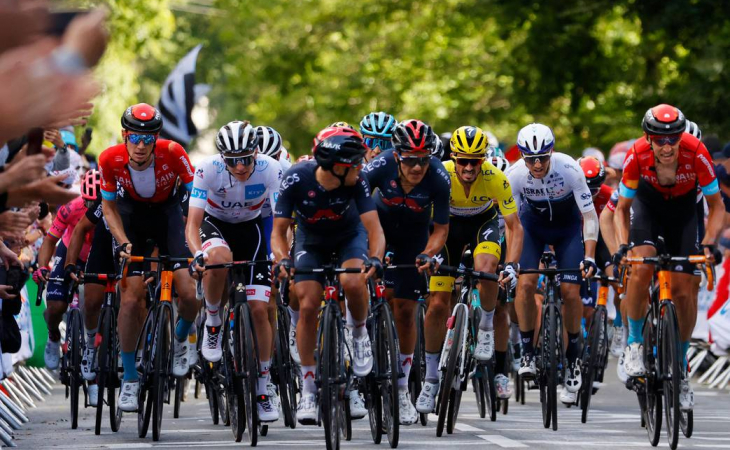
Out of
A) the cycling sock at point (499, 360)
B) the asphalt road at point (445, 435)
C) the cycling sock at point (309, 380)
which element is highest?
the cycling sock at point (499, 360)

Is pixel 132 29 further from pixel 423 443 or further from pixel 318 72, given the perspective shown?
pixel 423 443

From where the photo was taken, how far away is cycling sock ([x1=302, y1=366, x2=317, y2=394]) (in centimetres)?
929

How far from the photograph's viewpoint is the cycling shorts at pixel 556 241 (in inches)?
496

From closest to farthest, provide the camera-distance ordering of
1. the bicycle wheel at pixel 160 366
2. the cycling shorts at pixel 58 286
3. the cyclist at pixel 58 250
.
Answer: the bicycle wheel at pixel 160 366 → the cyclist at pixel 58 250 → the cycling shorts at pixel 58 286

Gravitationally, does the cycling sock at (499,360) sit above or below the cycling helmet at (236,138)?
below

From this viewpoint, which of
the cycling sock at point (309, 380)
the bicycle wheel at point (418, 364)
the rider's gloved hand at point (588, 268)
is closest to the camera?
the cycling sock at point (309, 380)

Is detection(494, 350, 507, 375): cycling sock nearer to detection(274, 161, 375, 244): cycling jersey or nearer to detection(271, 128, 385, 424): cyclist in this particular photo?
detection(271, 128, 385, 424): cyclist

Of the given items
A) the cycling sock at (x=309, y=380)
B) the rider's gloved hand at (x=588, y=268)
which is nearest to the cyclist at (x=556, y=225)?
the rider's gloved hand at (x=588, y=268)

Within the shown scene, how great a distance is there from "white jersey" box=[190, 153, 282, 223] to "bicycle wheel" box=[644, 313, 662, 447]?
265 cm

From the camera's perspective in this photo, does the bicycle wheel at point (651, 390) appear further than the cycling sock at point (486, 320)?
No

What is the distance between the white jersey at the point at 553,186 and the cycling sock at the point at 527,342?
95 centimetres

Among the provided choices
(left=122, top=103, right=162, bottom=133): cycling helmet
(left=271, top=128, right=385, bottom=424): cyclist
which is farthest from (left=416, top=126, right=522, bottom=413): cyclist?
(left=122, top=103, right=162, bottom=133): cycling helmet

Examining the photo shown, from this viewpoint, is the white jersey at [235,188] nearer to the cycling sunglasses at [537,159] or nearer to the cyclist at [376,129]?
the cyclist at [376,129]

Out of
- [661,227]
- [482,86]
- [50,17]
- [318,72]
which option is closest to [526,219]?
[661,227]
